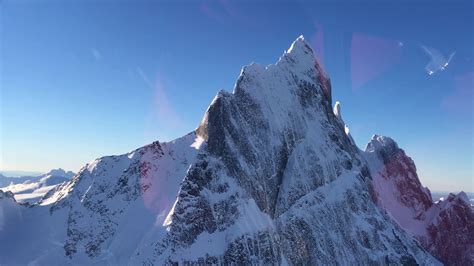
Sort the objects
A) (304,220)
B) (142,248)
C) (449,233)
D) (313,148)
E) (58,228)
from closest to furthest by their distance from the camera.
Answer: (142,248), (58,228), (304,220), (313,148), (449,233)

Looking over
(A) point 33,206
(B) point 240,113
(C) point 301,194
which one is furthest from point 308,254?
(A) point 33,206

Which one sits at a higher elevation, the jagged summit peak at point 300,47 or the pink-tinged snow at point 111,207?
the jagged summit peak at point 300,47

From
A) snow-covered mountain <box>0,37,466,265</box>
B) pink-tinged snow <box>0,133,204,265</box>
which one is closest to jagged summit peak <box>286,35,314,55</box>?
snow-covered mountain <box>0,37,466,265</box>

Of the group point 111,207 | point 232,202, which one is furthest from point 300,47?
point 111,207

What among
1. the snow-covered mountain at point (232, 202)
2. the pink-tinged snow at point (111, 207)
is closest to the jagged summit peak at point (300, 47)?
the snow-covered mountain at point (232, 202)

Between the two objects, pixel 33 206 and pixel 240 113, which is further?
pixel 240 113

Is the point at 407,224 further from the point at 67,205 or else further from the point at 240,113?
the point at 67,205

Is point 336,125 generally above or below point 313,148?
above

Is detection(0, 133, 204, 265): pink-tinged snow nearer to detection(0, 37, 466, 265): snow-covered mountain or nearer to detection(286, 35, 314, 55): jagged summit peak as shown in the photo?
detection(0, 37, 466, 265): snow-covered mountain

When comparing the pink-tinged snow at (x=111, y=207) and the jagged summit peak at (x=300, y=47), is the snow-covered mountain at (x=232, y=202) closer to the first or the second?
the pink-tinged snow at (x=111, y=207)
